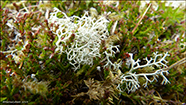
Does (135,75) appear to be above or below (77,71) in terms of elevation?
below

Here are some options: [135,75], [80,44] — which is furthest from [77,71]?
[135,75]

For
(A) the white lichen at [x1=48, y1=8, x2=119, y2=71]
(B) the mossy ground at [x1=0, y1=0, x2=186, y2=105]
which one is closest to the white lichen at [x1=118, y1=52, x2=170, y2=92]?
(B) the mossy ground at [x1=0, y1=0, x2=186, y2=105]

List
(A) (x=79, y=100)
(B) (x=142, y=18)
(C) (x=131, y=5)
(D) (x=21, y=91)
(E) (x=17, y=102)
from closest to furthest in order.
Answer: (E) (x=17, y=102), (D) (x=21, y=91), (A) (x=79, y=100), (B) (x=142, y=18), (C) (x=131, y=5)

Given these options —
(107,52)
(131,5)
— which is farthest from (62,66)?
(131,5)

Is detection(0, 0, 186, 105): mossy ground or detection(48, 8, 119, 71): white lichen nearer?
detection(0, 0, 186, 105): mossy ground

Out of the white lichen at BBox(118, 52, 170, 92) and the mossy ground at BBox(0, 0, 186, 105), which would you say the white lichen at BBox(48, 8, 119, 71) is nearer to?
the mossy ground at BBox(0, 0, 186, 105)

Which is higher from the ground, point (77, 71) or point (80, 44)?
point (80, 44)

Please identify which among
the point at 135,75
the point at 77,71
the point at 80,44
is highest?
the point at 80,44

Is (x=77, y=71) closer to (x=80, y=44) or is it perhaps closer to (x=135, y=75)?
(x=80, y=44)

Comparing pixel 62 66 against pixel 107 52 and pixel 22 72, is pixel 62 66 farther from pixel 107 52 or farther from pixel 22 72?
pixel 107 52

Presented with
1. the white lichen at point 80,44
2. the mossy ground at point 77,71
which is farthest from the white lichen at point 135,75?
the white lichen at point 80,44

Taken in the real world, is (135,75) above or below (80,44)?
below
